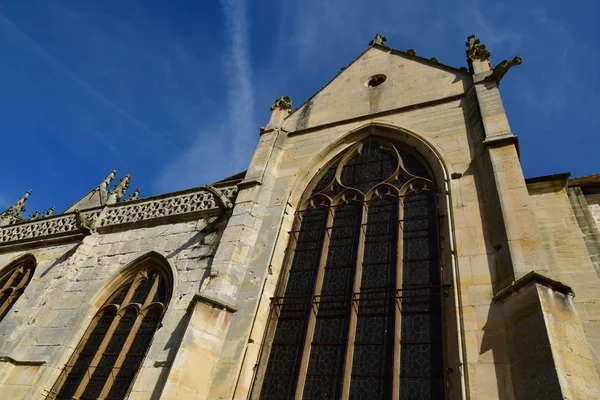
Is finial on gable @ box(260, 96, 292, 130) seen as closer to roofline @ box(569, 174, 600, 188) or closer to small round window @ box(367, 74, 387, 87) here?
small round window @ box(367, 74, 387, 87)

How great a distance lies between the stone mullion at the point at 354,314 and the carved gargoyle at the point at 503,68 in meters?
3.17

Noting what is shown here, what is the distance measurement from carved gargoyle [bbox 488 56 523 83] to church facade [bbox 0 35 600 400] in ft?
0.11

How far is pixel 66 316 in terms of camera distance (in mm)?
7211

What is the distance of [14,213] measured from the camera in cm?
1310

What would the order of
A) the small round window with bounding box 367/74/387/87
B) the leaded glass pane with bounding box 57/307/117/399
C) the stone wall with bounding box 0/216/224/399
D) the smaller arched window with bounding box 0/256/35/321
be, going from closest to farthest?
1. the stone wall with bounding box 0/216/224/399
2. the leaded glass pane with bounding box 57/307/117/399
3. the smaller arched window with bounding box 0/256/35/321
4. the small round window with bounding box 367/74/387/87

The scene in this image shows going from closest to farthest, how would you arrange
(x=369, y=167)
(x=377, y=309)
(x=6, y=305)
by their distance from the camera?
(x=377, y=309) < (x=369, y=167) < (x=6, y=305)

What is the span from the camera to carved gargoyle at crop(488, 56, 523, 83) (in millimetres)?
6824

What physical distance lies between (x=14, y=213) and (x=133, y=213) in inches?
276

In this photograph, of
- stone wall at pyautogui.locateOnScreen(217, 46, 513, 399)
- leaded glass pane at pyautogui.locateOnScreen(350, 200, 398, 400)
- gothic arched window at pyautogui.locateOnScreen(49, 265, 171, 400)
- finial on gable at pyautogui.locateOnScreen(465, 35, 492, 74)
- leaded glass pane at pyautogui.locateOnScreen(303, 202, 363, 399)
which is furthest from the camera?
finial on gable at pyautogui.locateOnScreen(465, 35, 492, 74)

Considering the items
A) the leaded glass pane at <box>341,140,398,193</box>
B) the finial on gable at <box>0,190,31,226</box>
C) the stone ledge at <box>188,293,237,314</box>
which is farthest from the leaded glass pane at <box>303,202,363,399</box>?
the finial on gable at <box>0,190,31,226</box>

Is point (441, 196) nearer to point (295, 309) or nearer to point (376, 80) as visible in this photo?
point (295, 309)

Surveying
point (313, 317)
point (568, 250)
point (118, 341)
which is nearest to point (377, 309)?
point (313, 317)

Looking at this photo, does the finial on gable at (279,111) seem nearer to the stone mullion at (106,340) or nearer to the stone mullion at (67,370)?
the stone mullion at (106,340)

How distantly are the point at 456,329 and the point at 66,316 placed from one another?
6485 millimetres
